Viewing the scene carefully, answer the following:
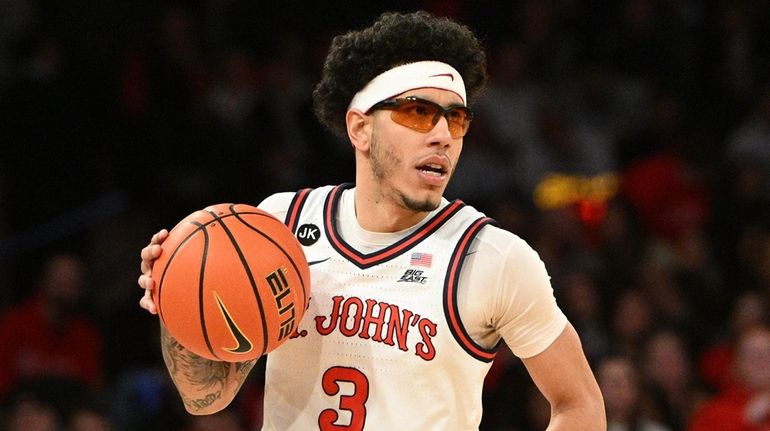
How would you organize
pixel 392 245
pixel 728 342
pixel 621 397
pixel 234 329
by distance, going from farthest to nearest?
pixel 728 342 < pixel 621 397 < pixel 392 245 < pixel 234 329

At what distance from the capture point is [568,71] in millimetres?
11094

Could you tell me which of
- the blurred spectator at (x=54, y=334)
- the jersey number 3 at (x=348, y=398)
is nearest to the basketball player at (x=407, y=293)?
the jersey number 3 at (x=348, y=398)

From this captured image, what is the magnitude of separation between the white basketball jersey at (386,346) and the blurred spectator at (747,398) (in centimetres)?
399

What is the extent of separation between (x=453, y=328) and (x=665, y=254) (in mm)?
5985

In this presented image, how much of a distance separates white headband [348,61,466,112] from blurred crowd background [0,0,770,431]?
3.78 metres

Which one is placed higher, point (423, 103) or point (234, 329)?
point (423, 103)

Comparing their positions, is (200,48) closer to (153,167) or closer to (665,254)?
(153,167)

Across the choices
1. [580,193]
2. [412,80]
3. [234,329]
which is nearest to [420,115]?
[412,80]

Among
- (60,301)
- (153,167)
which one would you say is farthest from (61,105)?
(60,301)

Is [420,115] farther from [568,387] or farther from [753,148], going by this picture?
[753,148]

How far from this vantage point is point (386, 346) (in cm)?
388

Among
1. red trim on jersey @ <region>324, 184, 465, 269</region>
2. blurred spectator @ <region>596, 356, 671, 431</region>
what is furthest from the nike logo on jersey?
blurred spectator @ <region>596, 356, 671, 431</region>

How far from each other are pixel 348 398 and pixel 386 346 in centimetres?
20

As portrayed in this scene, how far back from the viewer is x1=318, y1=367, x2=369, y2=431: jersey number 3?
388cm
